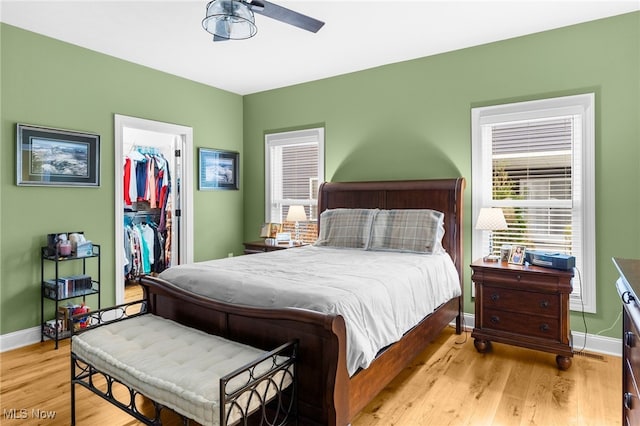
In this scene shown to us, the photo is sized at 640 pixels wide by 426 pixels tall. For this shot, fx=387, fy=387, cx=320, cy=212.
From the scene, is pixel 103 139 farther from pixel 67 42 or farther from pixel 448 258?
pixel 448 258

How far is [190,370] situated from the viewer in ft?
5.67

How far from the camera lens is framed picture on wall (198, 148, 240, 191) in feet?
15.9

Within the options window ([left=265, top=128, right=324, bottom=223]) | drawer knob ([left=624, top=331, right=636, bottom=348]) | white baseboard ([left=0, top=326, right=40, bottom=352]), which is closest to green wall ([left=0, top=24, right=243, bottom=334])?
white baseboard ([left=0, top=326, right=40, bottom=352])

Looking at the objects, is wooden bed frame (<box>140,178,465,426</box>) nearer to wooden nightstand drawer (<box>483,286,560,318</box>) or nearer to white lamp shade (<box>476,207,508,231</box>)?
wooden nightstand drawer (<box>483,286,560,318</box>)

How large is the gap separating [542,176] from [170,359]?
323 centimetres

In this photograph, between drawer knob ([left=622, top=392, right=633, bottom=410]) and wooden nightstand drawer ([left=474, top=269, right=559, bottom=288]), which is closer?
drawer knob ([left=622, top=392, right=633, bottom=410])

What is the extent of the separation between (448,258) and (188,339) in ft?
7.60

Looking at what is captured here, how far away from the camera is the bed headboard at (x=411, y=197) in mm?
3641

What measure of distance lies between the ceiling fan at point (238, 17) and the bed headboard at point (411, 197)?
74.8 inches

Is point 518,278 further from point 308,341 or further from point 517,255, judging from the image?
point 308,341

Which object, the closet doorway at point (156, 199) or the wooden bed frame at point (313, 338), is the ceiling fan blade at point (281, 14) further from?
the closet doorway at point (156, 199)

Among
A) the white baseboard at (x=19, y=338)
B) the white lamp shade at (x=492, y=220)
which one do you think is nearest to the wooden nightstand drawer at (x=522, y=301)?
the white lamp shade at (x=492, y=220)

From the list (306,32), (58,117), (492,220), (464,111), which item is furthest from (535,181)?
(58,117)

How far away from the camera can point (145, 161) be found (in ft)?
18.2
